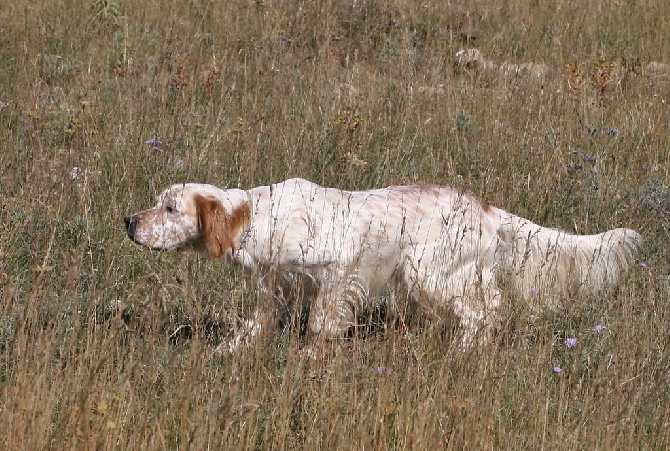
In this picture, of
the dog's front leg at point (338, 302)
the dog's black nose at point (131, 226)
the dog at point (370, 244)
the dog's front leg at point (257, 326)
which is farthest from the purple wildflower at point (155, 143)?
the dog's front leg at point (257, 326)

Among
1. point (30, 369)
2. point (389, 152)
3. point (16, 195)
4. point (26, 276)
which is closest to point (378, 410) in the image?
point (30, 369)

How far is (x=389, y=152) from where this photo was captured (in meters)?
5.78

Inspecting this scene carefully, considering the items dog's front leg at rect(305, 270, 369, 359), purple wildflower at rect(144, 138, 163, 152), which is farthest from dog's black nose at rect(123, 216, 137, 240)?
purple wildflower at rect(144, 138, 163, 152)

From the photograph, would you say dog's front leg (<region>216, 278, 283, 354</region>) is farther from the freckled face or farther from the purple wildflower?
the purple wildflower

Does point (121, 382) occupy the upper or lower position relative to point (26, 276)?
upper

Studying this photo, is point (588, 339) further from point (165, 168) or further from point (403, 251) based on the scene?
point (165, 168)

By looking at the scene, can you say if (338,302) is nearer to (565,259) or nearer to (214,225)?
(214,225)

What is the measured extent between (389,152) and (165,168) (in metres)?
1.21

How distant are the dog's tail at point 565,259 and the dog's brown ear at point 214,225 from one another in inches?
45.3

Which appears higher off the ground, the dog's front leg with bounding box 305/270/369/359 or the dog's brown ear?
the dog's brown ear

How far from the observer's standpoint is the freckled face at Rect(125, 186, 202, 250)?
170 inches

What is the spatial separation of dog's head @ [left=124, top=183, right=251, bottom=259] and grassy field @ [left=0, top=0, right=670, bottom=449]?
15 cm

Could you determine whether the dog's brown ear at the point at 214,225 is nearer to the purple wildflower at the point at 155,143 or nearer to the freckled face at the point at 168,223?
the freckled face at the point at 168,223

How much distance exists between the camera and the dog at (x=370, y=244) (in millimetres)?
4246
